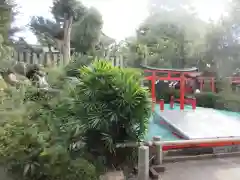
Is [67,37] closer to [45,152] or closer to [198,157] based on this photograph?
[45,152]

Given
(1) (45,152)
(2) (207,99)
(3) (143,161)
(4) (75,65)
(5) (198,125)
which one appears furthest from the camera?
(2) (207,99)

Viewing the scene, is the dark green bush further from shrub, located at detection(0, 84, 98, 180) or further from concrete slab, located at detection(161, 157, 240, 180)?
shrub, located at detection(0, 84, 98, 180)

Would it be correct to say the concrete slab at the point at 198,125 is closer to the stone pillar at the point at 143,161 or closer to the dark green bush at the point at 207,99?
the stone pillar at the point at 143,161

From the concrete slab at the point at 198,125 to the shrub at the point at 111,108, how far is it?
3.19m

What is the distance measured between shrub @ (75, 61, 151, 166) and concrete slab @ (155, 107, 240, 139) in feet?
10.5

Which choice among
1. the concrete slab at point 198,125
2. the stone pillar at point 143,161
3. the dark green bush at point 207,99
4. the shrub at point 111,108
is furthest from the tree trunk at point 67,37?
the dark green bush at point 207,99

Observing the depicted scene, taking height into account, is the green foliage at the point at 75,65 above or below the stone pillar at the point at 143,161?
above

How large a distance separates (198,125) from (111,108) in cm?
508

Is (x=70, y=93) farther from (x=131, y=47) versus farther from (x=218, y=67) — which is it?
(x=218, y=67)

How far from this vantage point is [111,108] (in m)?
3.55

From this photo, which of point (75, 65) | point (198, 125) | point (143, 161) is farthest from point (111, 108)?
point (198, 125)

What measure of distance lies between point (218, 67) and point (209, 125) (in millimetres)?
10499

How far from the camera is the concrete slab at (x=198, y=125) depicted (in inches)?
262

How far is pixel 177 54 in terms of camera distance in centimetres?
1789
